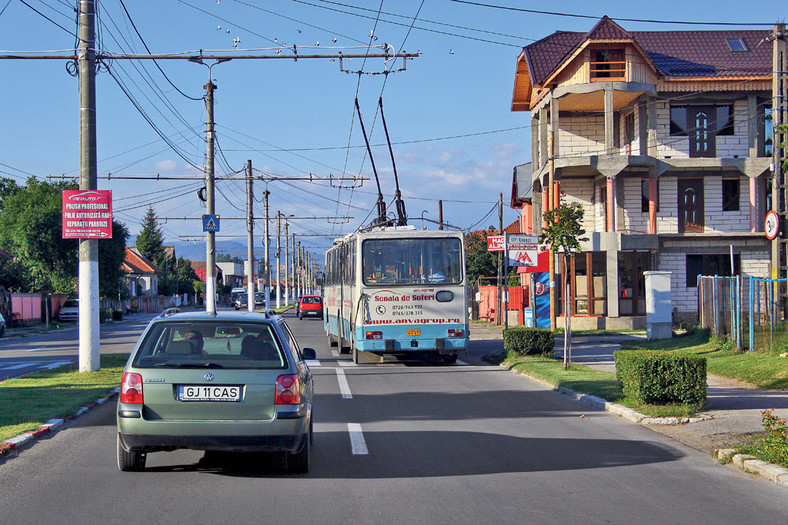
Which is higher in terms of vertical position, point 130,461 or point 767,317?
point 767,317

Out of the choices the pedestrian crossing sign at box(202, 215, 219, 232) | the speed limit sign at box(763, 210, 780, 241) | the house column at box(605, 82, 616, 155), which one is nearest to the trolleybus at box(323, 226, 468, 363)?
the pedestrian crossing sign at box(202, 215, 219, 232)

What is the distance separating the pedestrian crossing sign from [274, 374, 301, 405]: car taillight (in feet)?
62.5

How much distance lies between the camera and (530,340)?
20656 millimetres

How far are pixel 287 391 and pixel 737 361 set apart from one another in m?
13.0

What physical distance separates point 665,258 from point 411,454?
2820 centimetres

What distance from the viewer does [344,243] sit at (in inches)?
894

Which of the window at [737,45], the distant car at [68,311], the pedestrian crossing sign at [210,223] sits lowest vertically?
the distant car at [68,311]

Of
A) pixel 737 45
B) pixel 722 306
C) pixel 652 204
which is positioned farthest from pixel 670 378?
pixel 737 45

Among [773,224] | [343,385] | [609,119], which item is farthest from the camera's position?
[609,119]

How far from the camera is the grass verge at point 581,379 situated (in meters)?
11.5

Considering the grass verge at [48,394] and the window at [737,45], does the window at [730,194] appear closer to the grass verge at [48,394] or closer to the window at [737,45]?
the window at [737,45]

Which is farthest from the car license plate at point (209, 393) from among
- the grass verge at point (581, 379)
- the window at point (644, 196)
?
the window at point (644, 196)

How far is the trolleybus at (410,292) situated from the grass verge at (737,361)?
18.9 feet

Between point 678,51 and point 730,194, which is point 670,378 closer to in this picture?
point 730,194
